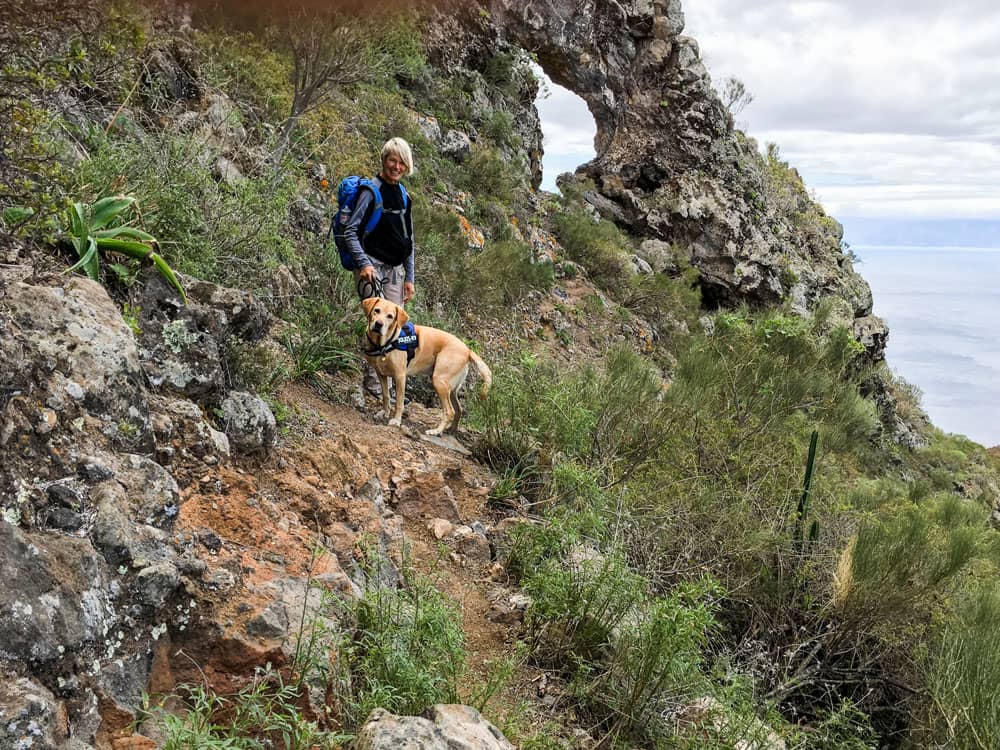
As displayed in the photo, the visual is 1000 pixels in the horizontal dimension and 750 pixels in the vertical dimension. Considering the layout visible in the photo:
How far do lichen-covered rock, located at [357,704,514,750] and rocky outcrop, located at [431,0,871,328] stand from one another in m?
15.3

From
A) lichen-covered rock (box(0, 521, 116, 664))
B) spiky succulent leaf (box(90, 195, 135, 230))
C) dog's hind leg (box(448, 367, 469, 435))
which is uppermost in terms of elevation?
spiky succulent leaf (box(90, 195, 135, 230))

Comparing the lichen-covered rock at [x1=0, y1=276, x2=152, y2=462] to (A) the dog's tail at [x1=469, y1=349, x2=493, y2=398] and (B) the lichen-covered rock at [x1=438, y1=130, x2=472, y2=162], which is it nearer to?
(A) the dog's tail at [x1=469, y1=349, x2=493, y2=398]

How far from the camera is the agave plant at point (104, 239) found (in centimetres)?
274

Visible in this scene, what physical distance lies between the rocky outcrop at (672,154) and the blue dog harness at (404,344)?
12.7m

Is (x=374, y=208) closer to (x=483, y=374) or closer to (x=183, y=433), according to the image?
(x=483, y=374)

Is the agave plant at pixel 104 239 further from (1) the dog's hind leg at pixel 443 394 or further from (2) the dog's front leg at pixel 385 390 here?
(1) the dog's hind leg at pixel 443 394

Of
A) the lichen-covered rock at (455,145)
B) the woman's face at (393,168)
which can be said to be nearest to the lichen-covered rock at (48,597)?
the woman's face at (393,168)

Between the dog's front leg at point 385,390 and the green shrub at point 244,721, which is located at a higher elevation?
the dog's front leg at point 385,390

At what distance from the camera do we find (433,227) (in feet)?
30.8

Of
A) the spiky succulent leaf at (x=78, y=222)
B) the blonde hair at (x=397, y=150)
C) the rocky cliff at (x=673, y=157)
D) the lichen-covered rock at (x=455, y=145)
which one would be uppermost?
the rocky cliff at (x=673, y=157)

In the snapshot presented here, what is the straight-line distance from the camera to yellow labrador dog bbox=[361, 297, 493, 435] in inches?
185

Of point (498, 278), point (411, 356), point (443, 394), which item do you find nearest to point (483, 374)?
point (443, 394)

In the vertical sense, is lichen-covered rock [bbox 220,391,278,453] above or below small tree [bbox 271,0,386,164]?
below

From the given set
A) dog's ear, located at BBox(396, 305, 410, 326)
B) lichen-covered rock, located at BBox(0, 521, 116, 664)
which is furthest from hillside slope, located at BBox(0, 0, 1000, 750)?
dog's ear, located at BBox(396, 305, 410, 326)
